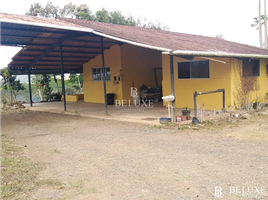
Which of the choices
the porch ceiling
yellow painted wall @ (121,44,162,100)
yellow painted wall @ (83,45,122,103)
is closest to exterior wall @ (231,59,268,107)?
yellow painted wall @ (121,44,162,100)

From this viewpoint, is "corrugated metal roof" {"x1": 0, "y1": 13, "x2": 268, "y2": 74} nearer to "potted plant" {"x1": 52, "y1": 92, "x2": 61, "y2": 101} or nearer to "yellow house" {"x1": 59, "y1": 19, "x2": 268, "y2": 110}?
"yellow house" {"x1": 59, "y1": 19, "x2": 268, "y2": 110}

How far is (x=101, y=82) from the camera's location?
637 inches

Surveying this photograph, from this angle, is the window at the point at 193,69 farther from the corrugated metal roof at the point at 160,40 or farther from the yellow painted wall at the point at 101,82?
the yellow painted wall at the point at 101,82

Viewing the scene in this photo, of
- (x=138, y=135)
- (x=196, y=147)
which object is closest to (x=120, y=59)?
(x=138, y=135)

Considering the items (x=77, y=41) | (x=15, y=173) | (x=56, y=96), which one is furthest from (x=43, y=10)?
(x=15, y=173)

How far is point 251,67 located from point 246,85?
3.32 feet

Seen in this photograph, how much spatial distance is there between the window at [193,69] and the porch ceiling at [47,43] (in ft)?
12.7

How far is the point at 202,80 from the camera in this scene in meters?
11.2

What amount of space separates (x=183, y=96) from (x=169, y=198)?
8843 millimetres

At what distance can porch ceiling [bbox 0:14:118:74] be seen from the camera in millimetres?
9084

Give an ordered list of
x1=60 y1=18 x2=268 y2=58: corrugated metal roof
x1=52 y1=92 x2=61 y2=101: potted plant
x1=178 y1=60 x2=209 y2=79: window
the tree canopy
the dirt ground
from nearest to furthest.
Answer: the dirt ground → x1=60 y1=18 x2=268 y2=58: corrugated metal roof → x1=178 y1=60 x2=209 y2=79: window → x1=52 y1=92 x2=61 y2=101: potted plant → the tree canopy

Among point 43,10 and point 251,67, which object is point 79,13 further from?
point 251,67

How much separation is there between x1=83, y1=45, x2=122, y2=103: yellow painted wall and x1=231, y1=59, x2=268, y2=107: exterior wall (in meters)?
6.23

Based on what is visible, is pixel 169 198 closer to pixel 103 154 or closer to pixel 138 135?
pixel 103 154
